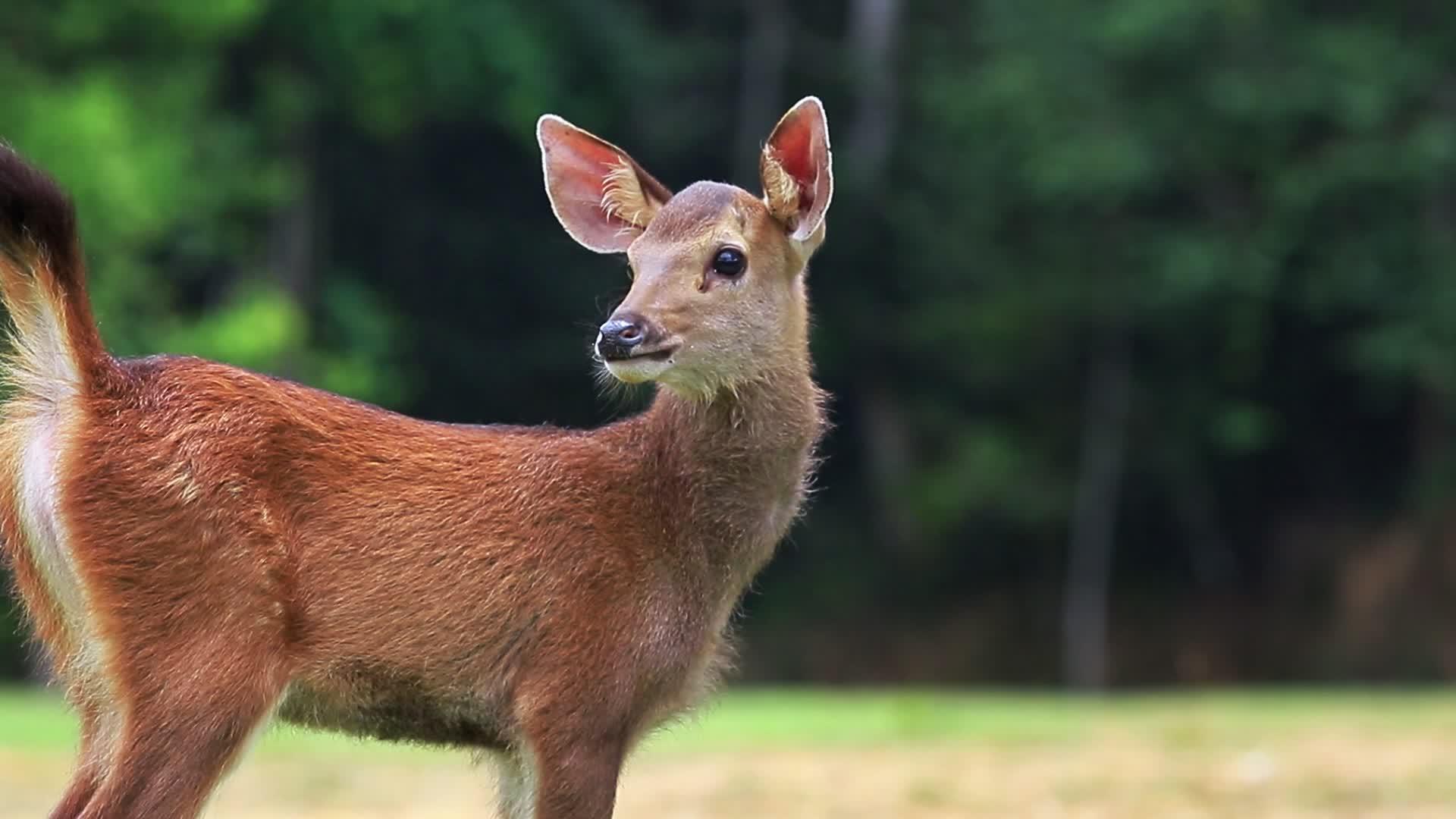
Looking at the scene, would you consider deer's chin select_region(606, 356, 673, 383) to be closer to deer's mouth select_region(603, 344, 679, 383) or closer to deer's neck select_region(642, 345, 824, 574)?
deer's mouth select_region(603, 344, 679, 383)

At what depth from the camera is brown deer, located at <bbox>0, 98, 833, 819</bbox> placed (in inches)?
253

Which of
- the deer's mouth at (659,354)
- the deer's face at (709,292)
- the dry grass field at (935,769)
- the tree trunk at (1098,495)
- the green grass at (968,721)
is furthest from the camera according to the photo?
the tree trunk at (1098,495)

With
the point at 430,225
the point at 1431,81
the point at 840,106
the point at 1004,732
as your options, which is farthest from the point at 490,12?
the point at 1004,732

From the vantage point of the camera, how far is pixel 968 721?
18.4 metres

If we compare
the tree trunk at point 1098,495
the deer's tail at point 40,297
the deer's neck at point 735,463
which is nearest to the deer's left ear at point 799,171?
the deer's neck at point 735,463

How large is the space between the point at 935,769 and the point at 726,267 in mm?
7242

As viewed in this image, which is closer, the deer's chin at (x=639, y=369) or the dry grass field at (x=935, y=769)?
the deer's chin at (x=639, y=369)

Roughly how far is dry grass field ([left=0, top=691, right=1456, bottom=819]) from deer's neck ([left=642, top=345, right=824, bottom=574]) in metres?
0.67

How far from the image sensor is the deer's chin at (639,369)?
6.72 meters

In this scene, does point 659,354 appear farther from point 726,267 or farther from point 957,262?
point 957,262

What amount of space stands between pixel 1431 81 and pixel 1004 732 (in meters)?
19.5

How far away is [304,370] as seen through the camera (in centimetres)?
3291

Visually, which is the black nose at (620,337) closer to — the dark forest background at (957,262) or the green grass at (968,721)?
the green grass at (968,721)

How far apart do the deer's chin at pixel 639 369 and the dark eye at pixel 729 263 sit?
1.20ft
